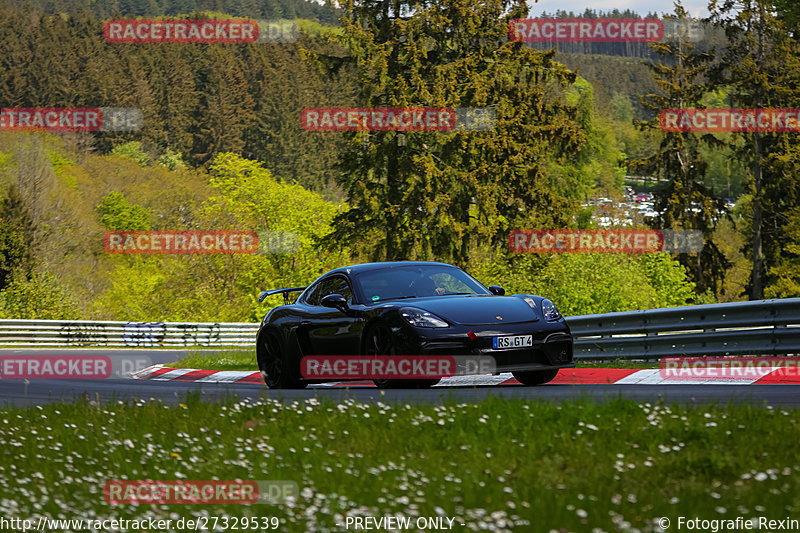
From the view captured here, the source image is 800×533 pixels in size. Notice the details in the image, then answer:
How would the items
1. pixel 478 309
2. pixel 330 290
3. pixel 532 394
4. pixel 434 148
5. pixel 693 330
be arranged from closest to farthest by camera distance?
pixel 532 394, pixel 478 309, pixel 330 290, pixel 693 330, pixel 434 148

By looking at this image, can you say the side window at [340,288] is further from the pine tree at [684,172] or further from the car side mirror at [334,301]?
the pine tree at [684,172]

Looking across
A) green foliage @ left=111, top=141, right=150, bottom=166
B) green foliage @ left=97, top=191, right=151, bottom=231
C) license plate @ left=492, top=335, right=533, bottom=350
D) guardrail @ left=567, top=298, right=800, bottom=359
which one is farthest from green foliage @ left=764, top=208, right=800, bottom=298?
green foliage @ left=111, top=141, right=150, bottom=166

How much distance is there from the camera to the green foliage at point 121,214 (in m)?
97.6

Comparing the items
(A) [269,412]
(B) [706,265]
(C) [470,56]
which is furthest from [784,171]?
(A) [269,412]

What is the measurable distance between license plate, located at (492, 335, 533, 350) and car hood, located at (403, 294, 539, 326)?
19cm

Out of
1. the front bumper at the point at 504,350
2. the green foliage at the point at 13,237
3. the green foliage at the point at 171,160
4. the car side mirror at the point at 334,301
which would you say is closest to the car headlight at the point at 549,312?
the front bumper at the point at 504,350

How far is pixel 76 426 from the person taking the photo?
332 inches

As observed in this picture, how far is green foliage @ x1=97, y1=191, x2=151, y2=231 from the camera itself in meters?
97.6

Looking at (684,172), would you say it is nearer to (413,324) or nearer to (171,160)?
(413,324)

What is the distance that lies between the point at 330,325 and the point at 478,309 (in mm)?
1909

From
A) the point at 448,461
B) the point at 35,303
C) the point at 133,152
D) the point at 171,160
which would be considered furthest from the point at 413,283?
the point at 133,152

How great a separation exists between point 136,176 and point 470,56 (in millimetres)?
69061

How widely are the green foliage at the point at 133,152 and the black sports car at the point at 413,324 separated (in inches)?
4051

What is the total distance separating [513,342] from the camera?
10367 millimetres
